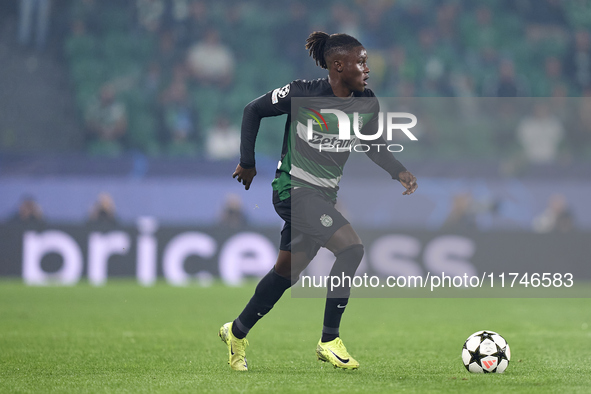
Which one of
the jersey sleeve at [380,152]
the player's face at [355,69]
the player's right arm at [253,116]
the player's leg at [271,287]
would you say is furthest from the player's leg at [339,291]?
the player's face at [355,69]

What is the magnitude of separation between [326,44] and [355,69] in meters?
0.29

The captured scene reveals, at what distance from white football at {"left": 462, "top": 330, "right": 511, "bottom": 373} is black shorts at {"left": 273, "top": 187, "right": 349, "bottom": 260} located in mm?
1095

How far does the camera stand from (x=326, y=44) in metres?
5.27

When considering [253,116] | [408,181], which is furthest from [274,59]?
[408,181]

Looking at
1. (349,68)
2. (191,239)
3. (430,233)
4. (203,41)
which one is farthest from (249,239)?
(349,68)

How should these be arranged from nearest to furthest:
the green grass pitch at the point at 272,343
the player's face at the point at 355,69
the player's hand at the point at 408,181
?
the green grass pitch at the point at 272,343 → the player's face at the point at 355,69 → the player's hand at the point at 408,181

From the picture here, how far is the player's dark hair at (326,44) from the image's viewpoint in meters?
5.19

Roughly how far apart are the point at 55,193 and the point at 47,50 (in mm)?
3814

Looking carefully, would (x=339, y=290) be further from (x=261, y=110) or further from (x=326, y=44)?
(x=326, y=44)

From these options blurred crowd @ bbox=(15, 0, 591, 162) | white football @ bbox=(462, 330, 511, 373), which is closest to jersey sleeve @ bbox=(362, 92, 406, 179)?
white football @ bbox=(462, 330, 511, 373)

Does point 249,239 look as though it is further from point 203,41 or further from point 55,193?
point 203,41

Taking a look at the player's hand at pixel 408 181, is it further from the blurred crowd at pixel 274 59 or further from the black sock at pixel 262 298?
the blurred crowd at pixel 274 59

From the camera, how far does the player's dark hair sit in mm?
5191

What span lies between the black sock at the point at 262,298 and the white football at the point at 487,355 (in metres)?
1.19
